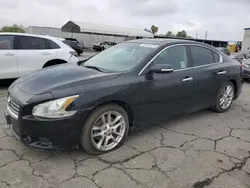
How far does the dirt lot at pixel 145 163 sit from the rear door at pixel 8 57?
2633mm

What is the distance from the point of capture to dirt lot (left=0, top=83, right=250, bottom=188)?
2.58 meters

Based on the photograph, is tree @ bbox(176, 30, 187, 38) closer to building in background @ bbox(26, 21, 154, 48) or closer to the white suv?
building in background @ bbox(26, 21, 154, 48)

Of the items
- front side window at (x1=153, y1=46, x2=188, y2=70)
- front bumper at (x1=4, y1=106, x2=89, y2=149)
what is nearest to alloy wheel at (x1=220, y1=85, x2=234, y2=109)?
front side window at (x1=153, y1=46, x2=188, y2=70)

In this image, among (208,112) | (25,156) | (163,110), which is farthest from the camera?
(208,112)

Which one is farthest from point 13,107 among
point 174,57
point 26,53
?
point 26,53

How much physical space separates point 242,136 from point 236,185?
5.04 ft

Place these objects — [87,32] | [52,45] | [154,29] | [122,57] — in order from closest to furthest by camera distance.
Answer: [122,57] → [52,45] → [87,32] → [154,29]

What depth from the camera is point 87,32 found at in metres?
34.3

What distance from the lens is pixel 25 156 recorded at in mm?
3000

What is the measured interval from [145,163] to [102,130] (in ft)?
2.27

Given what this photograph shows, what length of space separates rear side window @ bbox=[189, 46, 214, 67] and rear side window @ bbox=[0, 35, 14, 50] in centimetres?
466

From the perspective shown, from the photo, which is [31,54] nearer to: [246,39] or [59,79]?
[59,79]

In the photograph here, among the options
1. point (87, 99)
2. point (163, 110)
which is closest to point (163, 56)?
point (163, 110)

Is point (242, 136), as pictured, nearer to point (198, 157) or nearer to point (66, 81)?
point (198, 157)
